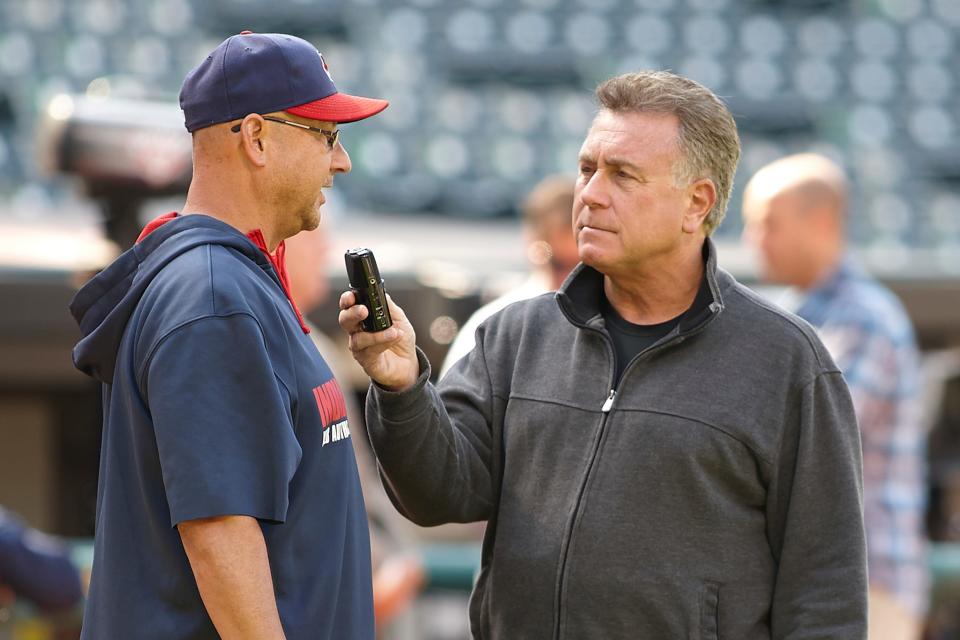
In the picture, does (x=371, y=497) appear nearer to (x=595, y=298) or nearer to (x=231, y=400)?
(x=595, y=298)

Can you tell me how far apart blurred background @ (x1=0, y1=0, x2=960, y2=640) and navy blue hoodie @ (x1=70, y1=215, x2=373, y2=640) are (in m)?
4.04

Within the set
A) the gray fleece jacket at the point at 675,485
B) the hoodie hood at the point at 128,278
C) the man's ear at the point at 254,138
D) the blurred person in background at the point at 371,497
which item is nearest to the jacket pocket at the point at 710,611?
the gray fleece jacket at the point at 675,485

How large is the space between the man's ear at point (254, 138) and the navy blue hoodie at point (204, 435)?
0.11 meters

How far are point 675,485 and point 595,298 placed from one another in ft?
1.32

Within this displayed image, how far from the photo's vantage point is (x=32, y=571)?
3.55m

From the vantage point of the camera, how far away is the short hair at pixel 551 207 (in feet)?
13.2

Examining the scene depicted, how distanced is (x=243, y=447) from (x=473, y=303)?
4353mm

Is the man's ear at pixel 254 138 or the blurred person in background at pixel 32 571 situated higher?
the man's ear at pixel 254 138

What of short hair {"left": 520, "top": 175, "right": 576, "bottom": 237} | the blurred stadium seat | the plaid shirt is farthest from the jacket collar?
the blurred stadium seat

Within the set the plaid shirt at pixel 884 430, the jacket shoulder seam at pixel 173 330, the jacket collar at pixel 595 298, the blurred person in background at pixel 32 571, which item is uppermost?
the jacket shoulder seam at pixel 173 330

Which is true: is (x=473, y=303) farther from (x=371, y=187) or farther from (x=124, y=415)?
(x=124, y=415)

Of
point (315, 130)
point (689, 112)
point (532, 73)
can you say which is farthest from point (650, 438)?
point (532, 73)

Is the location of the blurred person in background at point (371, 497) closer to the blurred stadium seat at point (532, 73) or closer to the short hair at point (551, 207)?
the short hair at point (551, 207)

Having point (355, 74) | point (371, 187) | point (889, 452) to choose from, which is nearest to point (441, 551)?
point (889, 452)
